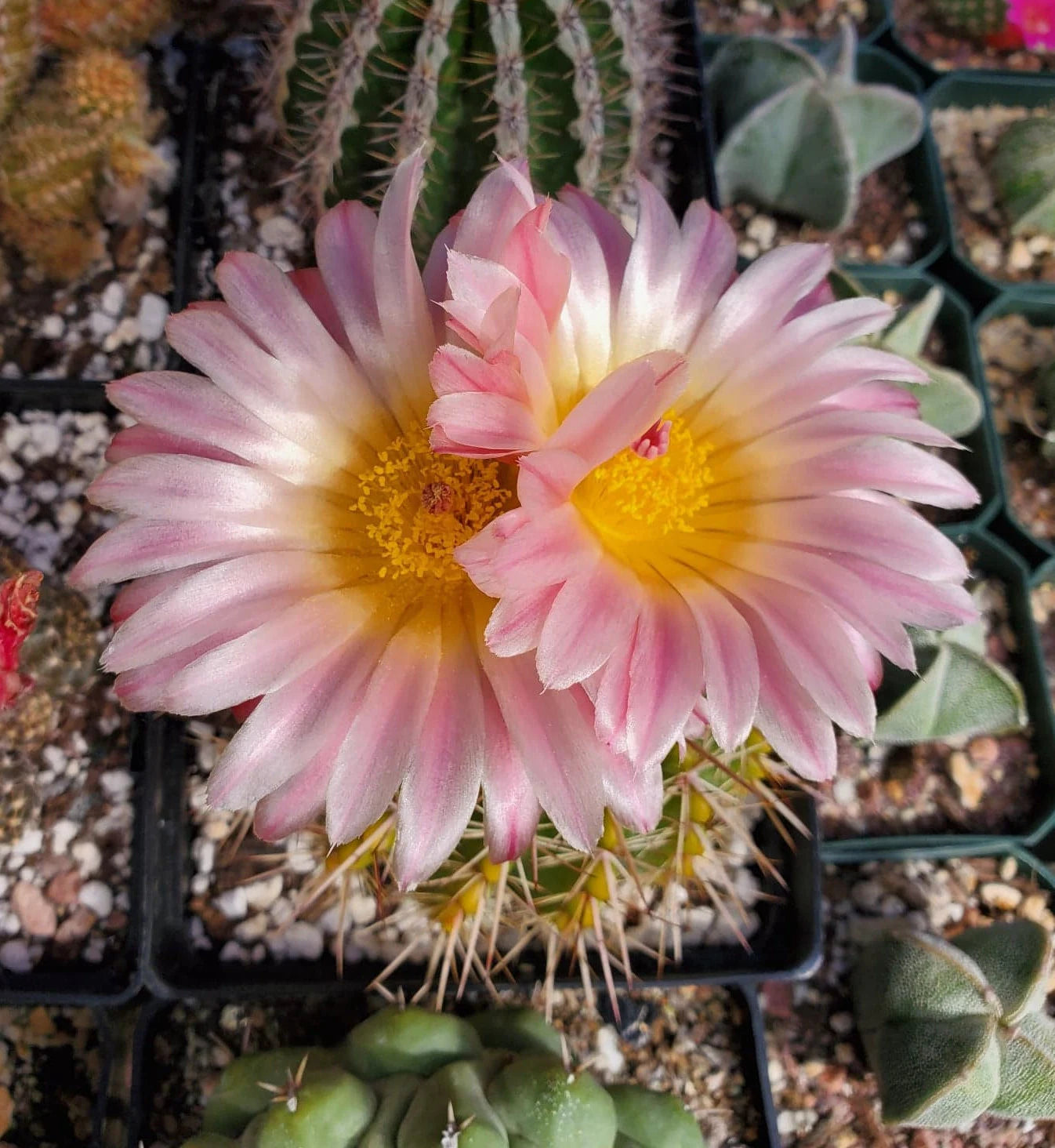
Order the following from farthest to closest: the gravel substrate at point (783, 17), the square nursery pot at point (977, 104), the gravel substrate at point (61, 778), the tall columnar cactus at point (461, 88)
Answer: the gravel substrate at point (783, 17) → the square nursery pot at point (977, 104) → the gravel substrate at point (61, 778) → the tall columnar cactus at point (461, 88)

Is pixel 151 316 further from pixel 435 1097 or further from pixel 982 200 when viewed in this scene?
pixel 982 200

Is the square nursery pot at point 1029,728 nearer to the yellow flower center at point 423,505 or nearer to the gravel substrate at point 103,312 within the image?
the yellow flower center at point 423,505

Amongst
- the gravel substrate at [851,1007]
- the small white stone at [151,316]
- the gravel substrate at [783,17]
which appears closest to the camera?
the gravel substrate at [851,1007]

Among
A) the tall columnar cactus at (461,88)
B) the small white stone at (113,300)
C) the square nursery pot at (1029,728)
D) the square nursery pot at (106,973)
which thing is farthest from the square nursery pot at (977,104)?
the square nursery pot at (106,973)

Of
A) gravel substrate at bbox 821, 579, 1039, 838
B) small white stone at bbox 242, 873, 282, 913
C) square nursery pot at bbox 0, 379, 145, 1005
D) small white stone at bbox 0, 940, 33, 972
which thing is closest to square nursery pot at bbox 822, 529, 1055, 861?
gravel substrate at bbox 821, 579, 1039, 838

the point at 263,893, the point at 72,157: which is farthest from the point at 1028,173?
the point at 263,893

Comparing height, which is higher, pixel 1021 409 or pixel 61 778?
pixel 1021 409

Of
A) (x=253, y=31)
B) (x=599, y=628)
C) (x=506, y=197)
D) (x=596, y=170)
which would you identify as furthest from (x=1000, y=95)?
(x=599, y=628)

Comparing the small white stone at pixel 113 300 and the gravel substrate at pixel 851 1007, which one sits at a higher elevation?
the small white stone at pixel 113 300
